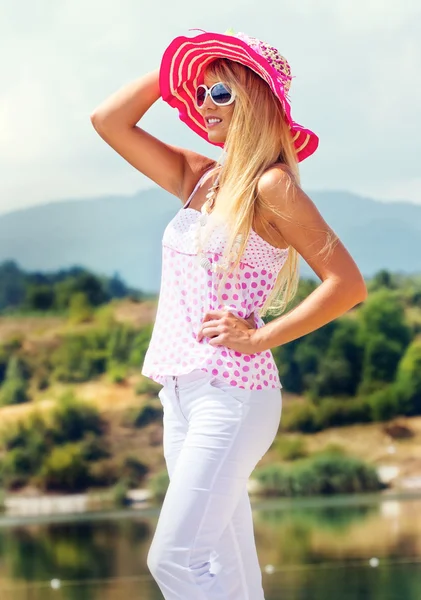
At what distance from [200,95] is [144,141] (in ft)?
0.56

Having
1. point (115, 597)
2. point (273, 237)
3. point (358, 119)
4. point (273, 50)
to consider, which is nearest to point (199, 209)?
point (273, 237)

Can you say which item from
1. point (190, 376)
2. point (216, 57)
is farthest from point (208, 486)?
point (216, 57)

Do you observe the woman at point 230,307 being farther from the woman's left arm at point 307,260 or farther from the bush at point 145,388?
the bush at point 145,388

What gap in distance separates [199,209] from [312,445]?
4.65 m

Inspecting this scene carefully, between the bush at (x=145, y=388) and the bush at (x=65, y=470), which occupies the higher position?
the bush at (x=145, y=388)

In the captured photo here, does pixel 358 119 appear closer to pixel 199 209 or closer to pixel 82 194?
pixel 82 194

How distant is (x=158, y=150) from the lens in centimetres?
215

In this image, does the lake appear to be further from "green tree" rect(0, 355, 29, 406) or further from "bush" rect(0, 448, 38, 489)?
"green tree" rect(0, 355, 29, 406)

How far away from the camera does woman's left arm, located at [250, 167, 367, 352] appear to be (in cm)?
187

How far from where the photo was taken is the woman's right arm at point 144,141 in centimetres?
213

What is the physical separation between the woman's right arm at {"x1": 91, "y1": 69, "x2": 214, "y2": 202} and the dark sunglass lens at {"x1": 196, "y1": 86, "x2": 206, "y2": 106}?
0.13 metres

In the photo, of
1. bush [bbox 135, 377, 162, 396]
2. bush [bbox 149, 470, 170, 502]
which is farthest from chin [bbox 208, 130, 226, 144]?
bush [bbox 149, 470, 170, 502]

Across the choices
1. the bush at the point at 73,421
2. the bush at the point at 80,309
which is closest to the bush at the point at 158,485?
the bush at the point at 73,421

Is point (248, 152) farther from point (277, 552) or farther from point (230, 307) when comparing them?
point (277, 552)
